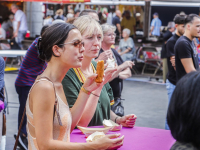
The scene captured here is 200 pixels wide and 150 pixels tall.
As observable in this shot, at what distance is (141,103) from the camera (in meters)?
8.64

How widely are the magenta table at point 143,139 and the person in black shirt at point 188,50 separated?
2.12 m

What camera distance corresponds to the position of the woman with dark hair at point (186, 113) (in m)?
1.53

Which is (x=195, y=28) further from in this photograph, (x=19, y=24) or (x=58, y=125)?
(x=19, y=24)

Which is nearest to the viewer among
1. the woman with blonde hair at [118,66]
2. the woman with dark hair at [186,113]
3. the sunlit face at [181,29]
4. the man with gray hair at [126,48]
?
the woman with dark hair at [186,113]

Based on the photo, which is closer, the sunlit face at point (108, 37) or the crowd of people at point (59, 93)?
the crowd of people at point (59, 93)

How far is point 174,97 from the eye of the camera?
1.62m

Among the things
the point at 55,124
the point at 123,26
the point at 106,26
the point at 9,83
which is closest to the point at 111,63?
the point at 106,26

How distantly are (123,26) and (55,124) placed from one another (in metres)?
14.1

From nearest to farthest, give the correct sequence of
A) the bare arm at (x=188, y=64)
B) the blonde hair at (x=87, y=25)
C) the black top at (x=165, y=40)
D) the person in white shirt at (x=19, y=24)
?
1. the blonde hair at (x=87, y=25)
2. the bare arm at (x=188, y=64)
3. the black top at (x=165, y=40)
4. the person in white shirt at (x=19, y=24)

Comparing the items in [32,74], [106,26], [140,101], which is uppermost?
[106,26]

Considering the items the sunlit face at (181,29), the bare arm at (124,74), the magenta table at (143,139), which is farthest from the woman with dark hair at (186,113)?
the sunlit face at (181,29)

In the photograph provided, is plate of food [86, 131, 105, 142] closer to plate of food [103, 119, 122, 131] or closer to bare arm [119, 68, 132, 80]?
plate of food [103, 119, 122, 131]

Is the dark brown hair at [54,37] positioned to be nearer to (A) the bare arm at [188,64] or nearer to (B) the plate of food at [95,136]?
(B) the plate of food at [95,136]

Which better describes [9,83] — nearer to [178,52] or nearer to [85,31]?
[178,52]
